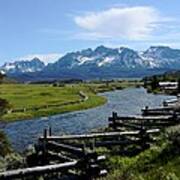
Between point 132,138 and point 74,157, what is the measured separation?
6.16 m

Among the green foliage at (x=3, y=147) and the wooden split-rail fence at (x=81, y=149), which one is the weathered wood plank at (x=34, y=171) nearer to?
the wooden split-rail fence at (x=81, y=149)

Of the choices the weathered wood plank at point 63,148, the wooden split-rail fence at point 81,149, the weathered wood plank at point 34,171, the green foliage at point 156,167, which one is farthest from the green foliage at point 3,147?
the weathered wood plank at point 34,171

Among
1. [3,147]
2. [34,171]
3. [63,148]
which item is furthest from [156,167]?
[3,147]

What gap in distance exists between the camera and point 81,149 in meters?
20.5

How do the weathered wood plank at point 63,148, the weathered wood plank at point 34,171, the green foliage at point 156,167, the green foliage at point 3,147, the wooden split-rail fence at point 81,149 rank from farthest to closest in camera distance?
1. the green foliage at point 3,147
2. the weathered wood plank at point 63,148
3. the wooden split-rail fence at point 81,149
4. the weathered wood plank at point 34,171
5. the green foliage at point 156,167

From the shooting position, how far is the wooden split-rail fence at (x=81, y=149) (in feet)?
61.0

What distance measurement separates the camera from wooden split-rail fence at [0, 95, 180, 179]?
18.6 meters

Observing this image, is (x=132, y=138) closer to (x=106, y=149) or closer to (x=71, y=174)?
(x=106, y=149)

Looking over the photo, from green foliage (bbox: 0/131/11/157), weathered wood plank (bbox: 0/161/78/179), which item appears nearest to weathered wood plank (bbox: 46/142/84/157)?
weathered wood plank (bbox: 0/161/78/179)

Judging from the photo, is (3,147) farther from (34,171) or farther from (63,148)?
(34,171)

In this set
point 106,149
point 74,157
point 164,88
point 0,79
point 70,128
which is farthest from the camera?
point 164,88

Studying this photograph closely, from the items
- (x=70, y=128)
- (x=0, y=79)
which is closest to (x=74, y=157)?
(x=0, y=79)

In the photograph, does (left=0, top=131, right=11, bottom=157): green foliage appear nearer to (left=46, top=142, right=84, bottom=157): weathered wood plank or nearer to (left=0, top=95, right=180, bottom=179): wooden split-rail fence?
(left=0, top=95, right=180, bottom=179): wooden split-rail fence

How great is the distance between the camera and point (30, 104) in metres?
100
